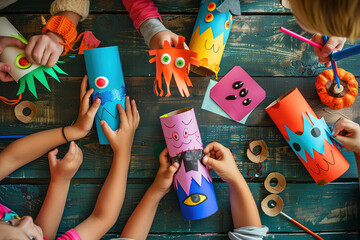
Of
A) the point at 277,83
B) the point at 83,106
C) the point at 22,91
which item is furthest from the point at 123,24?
the point at 277,83

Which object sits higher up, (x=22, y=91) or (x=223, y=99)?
(x=22, y=91)

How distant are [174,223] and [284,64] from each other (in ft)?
2.35

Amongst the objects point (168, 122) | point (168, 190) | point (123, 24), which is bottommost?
point (168, 190)

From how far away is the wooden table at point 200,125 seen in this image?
3.44 ft

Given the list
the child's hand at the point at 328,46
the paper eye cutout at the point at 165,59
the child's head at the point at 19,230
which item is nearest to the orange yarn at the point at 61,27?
the paper eye cutout at the point at 165,59

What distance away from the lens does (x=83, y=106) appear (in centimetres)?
99

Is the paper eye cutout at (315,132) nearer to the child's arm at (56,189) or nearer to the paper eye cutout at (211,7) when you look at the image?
the paper eye cutout at (211,7)

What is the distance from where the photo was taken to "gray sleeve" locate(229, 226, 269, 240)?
0.96 metres

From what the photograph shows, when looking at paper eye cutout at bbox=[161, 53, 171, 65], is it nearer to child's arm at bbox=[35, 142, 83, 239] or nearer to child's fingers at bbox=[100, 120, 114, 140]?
child's fingers at bbox=[100, 120, 114, 140]

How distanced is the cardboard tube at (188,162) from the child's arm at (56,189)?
1.18 feet

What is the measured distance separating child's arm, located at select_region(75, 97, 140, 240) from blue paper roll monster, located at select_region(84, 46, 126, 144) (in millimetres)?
25

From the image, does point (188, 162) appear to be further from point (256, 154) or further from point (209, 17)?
point (209, 17)

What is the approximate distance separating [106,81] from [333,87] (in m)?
0.78

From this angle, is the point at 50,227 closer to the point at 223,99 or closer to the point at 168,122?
the point at 168,122
